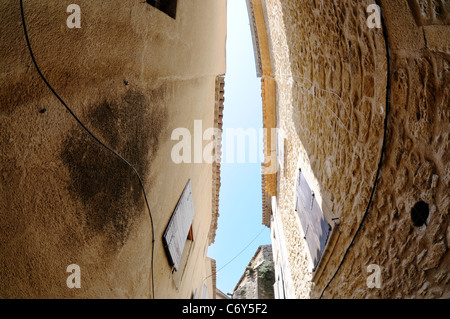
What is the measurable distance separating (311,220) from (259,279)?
32.7 feet

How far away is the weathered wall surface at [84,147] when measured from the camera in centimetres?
118

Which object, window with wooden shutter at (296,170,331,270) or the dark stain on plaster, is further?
window with wooden shutter at (296,170,331,270)

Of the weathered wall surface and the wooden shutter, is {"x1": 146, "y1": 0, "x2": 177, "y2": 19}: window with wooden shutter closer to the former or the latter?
the weathered wall surface

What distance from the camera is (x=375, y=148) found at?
2129mm

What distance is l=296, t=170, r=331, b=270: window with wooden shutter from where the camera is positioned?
348 cm

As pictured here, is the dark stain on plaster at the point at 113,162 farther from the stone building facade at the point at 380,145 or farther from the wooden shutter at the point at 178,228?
the stone building facade at the point at 380,145

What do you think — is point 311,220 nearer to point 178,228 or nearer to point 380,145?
point 178,228

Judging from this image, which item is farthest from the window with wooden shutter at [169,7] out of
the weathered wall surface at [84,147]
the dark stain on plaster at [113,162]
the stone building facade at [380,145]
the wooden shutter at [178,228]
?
the wooden shutter at [178,228]

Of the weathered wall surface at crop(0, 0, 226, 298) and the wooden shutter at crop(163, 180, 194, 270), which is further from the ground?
the weathered wall surface at crop(0, 0, 226, 298)

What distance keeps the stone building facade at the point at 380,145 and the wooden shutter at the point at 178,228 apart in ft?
7.00

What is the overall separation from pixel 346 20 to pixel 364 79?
77 cm

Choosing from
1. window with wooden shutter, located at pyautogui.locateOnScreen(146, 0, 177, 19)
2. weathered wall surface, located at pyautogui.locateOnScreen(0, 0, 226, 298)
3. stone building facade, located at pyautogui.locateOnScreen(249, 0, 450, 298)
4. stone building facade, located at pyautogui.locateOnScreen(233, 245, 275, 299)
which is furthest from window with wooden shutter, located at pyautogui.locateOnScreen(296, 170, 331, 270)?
stone building facade, located at pyautogui.locateOnScreen(233, 245, 275, 299)

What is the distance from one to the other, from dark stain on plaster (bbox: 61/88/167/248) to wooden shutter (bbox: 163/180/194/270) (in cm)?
100
